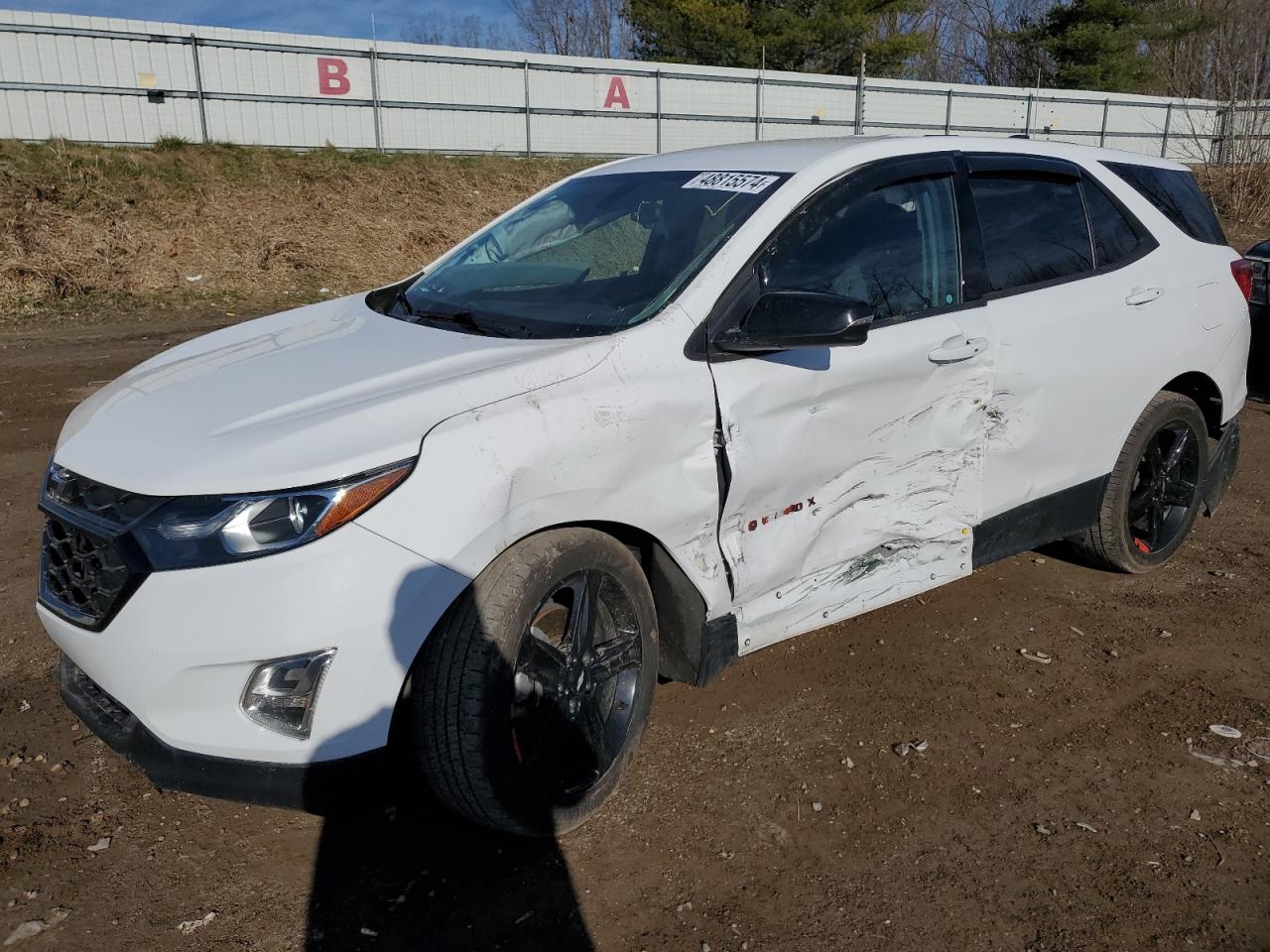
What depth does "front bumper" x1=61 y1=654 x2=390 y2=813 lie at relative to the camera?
2.39m

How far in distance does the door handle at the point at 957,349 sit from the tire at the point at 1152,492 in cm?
113

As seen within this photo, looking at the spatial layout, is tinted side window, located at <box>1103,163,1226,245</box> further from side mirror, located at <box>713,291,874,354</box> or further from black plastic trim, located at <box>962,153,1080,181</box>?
side mirror, located at <box>713,291,874,354</box>

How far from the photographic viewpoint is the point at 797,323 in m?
2.91

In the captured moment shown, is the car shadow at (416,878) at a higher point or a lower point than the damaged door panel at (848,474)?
lower

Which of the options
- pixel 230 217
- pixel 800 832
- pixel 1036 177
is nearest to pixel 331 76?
pixel 230 217

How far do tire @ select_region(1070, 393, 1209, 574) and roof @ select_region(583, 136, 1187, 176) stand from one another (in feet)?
3.77

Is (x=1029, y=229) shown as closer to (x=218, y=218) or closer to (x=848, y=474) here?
(x=848, y=474)

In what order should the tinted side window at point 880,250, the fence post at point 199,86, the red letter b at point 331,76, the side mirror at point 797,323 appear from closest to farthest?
the side mirror at point 797,323 < the tinted side window at point 880,250 < the fence post at point 199,86 < the red letter b at point 331,76

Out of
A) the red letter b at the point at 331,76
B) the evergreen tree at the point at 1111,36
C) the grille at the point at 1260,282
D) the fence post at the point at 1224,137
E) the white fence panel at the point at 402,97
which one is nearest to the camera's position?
the grille at the point at 1260,282

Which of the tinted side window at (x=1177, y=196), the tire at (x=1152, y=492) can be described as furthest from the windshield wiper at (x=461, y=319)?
the tinted side window at (x=1177, y=196)

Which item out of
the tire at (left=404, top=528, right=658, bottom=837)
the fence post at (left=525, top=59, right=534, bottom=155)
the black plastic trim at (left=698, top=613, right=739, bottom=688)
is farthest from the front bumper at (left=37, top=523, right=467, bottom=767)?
the fence post at (left=525, top=59, right=534, bottom=155)

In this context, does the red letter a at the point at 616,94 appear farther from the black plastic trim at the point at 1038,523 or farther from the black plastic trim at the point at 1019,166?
the black plastic trim at the point at 1038,523

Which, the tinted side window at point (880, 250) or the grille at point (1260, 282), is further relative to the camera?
the grille at point (1260, 282)

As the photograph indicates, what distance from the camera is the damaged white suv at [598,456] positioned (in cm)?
236
